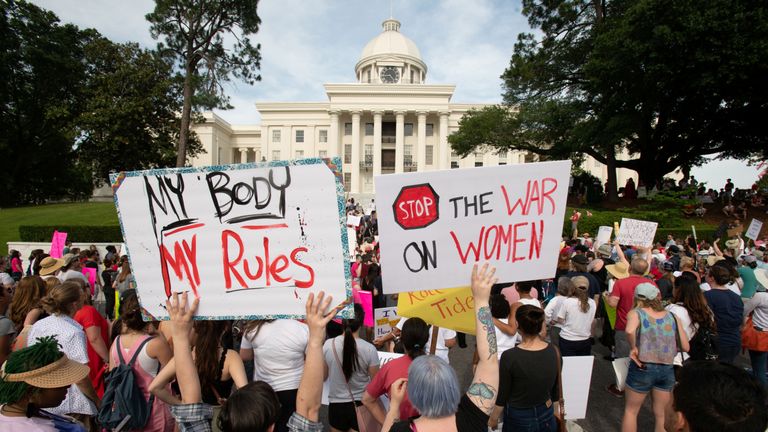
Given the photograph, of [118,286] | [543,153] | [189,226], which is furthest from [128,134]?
[189,226]

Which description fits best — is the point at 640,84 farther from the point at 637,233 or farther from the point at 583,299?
the point at 583,299

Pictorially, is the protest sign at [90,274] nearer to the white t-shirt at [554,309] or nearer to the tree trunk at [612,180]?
the white t-shirt at [554,309]

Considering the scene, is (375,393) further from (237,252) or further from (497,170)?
(497,170)

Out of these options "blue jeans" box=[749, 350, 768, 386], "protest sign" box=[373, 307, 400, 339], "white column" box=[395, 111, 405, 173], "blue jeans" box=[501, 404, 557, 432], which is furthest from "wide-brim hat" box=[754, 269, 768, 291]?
"white column" box=[395, 111, 405, 173]

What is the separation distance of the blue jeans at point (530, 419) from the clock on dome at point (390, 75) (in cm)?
6236

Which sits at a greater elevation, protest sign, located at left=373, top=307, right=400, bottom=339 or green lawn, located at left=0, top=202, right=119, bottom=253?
green lawn, located at left=0, top=202, right=119, bottom=253

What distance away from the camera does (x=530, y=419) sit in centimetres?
264

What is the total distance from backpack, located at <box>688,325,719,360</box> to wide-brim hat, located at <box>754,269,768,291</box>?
180 cm

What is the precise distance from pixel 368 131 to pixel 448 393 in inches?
2022

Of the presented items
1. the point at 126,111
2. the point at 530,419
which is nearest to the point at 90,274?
the point at 530,419

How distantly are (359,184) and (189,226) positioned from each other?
47.6 meters

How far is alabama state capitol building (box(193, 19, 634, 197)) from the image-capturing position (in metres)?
48.2

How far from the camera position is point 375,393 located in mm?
2604

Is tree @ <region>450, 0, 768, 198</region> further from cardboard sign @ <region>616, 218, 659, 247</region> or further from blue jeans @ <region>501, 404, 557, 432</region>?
blue jeans @ <region>501, 404, 557, 432</region>
